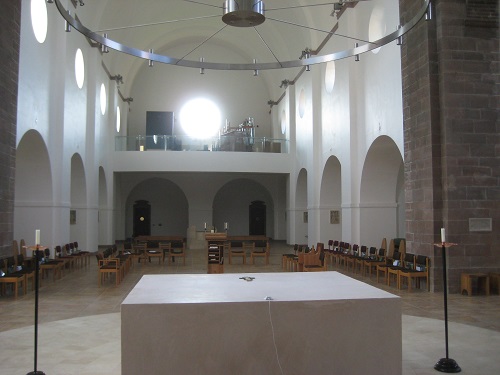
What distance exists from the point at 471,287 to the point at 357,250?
208 inches

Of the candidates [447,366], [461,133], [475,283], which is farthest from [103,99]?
[447,366]

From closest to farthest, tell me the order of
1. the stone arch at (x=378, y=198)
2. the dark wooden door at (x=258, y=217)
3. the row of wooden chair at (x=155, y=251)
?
the stone arch at (x=378, y=198) < the row of wooden chair at (x=155, y=251) < the dark wooden door at (x=258, y=217)

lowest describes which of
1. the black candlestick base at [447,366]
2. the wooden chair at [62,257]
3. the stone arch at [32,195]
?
the black candlestick base at [447,366]

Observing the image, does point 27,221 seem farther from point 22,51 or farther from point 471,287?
point 471,287

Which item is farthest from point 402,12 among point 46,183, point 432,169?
point 46,183

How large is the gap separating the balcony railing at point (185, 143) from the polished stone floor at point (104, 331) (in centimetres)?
1169

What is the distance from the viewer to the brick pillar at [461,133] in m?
10.5

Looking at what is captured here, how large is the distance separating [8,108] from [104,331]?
19.9ft

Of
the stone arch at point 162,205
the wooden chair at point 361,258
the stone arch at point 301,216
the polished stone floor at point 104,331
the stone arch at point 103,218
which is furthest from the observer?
the stone arch at point 162,205

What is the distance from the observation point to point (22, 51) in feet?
39.3

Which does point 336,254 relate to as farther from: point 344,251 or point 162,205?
point 162,205

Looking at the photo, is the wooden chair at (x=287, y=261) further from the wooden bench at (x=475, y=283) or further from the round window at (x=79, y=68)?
the round window at (x=79, y=68)

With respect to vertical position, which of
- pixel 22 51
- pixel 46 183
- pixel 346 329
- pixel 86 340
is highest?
pixel 22 51

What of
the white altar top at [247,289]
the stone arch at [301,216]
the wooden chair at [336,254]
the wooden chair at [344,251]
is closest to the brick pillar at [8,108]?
the white altar top at [247,289]
